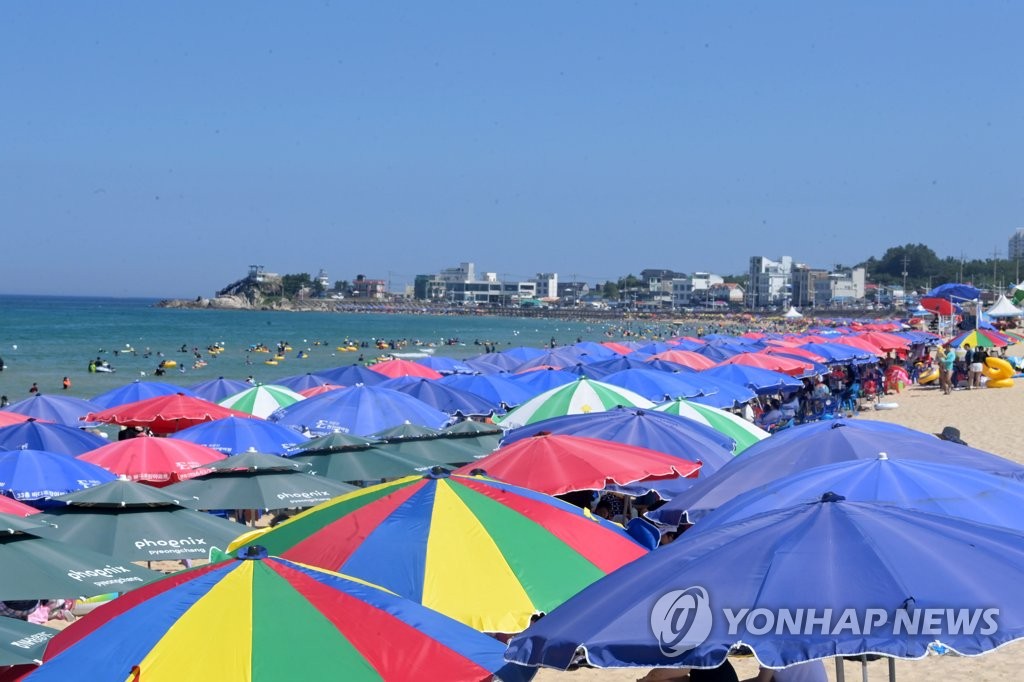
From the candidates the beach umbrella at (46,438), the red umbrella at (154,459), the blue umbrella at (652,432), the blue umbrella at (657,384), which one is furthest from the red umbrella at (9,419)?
the blue umbrella at (652,432)

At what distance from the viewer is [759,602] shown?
335 cm

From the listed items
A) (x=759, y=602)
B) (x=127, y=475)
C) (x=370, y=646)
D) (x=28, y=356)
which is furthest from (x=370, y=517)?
(x=28, y=356)

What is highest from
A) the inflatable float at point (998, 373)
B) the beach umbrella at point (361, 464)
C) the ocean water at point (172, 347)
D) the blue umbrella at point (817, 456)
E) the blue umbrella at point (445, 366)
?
the blue umbrella at point (817, 456)

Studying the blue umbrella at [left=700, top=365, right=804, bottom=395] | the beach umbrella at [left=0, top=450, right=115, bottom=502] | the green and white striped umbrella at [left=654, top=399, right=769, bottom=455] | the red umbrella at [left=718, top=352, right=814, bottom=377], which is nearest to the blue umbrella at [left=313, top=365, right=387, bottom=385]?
the blue umbrella at [left=700, top=365, right=804, bottom=395]

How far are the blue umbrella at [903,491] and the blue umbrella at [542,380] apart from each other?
12.8 meters

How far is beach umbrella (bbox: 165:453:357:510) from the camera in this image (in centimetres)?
996

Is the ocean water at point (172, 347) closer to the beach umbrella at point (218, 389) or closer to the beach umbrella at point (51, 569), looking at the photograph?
the beach umbrella at point (218, 389)

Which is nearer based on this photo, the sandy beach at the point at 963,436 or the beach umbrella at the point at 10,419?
the sandy beach at the point at 963,436

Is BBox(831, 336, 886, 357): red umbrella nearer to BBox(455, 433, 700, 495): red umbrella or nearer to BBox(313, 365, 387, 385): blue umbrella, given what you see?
BBox(313, 365, 387, 385): blue umbrella

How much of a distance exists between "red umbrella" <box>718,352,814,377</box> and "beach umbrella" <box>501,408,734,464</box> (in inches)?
467

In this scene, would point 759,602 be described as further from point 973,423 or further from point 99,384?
point 99,384

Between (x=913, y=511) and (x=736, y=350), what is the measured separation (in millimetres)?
25263

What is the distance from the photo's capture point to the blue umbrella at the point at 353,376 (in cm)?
2047

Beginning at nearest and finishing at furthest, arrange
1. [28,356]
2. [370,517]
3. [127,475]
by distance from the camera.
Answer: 1. [370,517]
2. [127,475]
3. [28,356]
